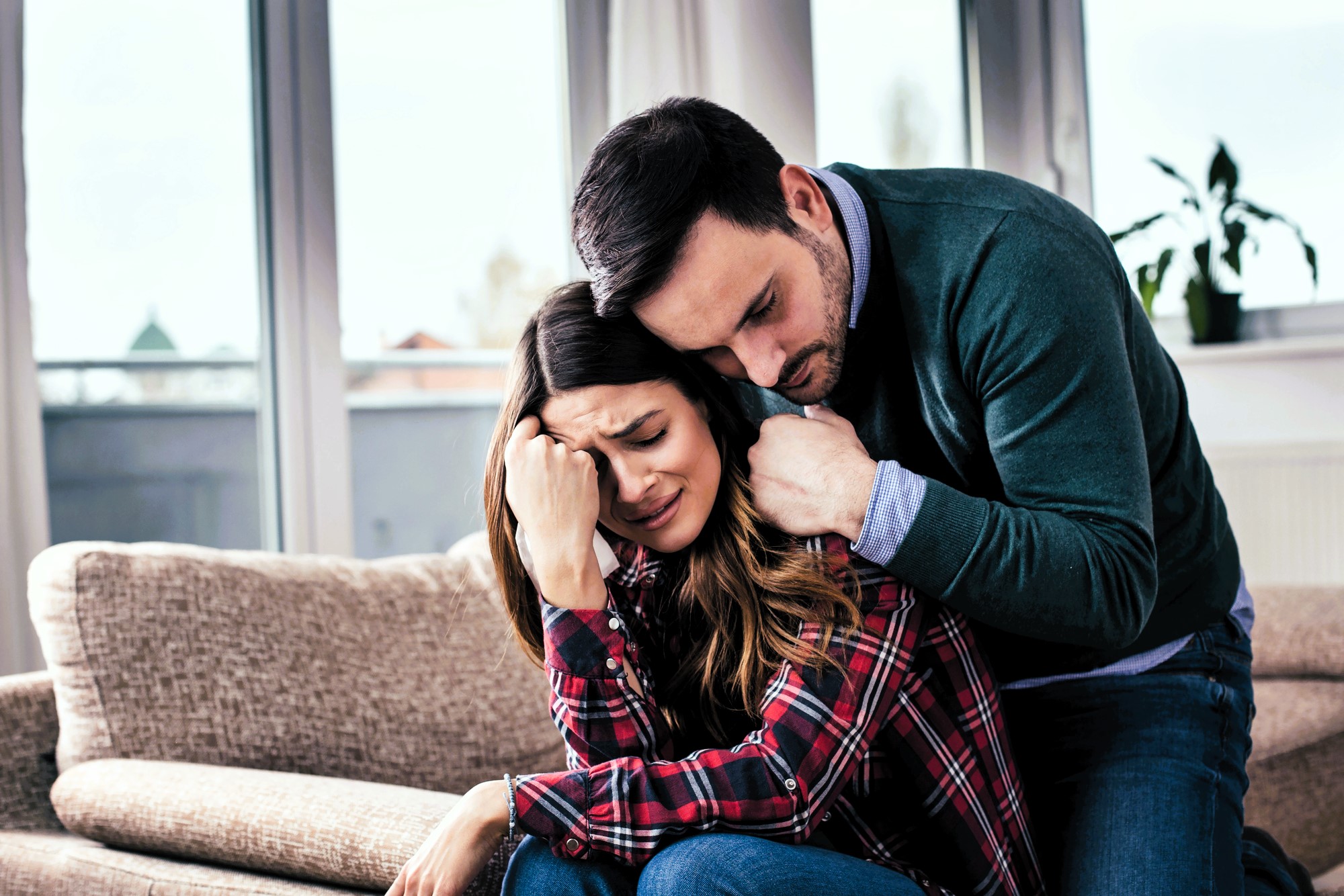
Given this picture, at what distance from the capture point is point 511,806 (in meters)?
1.02

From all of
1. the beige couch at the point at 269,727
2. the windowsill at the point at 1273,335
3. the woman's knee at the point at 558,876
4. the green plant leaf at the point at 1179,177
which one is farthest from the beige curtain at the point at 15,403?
the green plant leaf at the point at 1179,177

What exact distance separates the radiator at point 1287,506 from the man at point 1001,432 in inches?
82.5

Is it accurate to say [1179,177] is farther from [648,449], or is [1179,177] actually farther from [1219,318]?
[648,449]

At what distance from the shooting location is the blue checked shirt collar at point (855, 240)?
119cm

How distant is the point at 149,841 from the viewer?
1.32 m

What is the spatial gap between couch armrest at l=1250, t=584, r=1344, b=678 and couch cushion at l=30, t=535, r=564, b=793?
141 centimetres

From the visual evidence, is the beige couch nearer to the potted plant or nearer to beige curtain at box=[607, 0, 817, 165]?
beige curtain at box=[607, 0, 817, 165]

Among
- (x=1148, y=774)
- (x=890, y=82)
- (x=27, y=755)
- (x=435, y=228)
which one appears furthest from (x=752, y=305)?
(x=890, y=82)

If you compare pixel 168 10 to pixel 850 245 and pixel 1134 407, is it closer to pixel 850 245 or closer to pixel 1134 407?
pixel 850 245

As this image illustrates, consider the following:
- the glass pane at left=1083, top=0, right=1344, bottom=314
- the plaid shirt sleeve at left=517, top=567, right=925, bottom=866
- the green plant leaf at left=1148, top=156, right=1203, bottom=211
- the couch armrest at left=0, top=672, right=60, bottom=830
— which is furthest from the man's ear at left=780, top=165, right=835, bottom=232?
the glass pane at left=1083, top=0, right=1344, bottom=314

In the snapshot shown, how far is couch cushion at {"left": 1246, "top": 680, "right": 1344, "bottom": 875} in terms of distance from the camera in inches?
77.4

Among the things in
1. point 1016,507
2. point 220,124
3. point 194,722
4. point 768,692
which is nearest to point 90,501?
point 220,124

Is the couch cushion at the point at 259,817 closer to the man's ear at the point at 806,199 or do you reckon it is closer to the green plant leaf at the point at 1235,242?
the man's ear at the point at 806,199

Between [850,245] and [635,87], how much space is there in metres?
1.84
